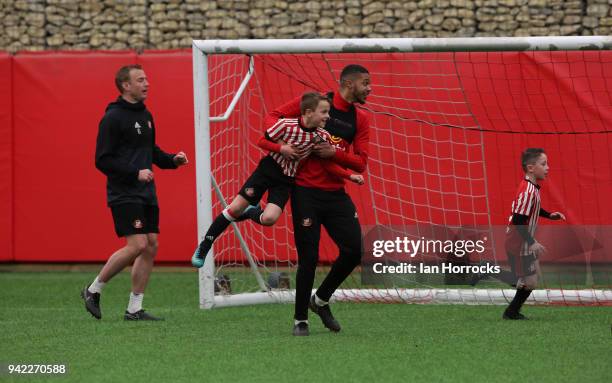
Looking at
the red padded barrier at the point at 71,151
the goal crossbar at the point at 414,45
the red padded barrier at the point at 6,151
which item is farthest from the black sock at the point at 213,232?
the red padded barrier at the point at 6,151

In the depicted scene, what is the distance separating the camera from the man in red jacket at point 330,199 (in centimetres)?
816

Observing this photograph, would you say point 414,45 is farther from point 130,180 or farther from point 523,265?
point 130,180

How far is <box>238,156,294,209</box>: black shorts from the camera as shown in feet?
28.9

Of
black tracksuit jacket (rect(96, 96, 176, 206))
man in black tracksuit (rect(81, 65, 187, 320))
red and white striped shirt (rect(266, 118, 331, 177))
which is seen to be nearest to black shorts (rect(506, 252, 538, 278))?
red and white striped shirt (rect(266, 118, 331, 177))

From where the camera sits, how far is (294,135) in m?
8.22

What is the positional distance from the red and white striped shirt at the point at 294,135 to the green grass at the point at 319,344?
1.23 meters

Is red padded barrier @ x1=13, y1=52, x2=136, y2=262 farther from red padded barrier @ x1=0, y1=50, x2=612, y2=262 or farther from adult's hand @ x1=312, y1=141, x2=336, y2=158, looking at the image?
adult's hand @ x1=312, y1=141, x2=336, y2=158

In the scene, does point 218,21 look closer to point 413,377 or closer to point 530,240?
point 530,240

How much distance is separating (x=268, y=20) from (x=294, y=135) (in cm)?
944

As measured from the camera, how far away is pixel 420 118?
42.3ft

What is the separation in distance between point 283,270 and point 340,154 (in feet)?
13.5

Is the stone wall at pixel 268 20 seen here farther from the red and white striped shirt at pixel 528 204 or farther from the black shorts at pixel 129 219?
the black shorts at pixel 129 219

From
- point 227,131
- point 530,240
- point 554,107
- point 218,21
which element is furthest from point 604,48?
point 218,21

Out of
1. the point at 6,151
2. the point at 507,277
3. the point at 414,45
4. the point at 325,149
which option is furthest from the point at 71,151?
the point at 325,149
